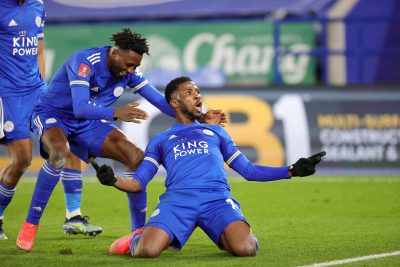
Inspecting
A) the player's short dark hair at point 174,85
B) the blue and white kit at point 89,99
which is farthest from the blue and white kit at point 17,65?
the player's short dark hair at point 174,85

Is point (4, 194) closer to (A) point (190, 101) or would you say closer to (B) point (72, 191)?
(B) point (72, 191)

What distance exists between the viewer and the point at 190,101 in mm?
8305

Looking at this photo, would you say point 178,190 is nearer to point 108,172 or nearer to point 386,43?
point 108,172

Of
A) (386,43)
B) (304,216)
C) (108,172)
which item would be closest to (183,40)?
(386,43)

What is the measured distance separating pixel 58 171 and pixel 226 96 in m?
6.43

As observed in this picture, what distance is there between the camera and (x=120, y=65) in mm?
8695

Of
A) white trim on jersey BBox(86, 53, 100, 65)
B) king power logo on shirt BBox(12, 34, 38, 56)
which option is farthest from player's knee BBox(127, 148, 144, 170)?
Answer: king power logo on shirt BBox(12, 34, 38, 56)

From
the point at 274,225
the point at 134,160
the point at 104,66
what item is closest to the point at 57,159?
the point at 134,160

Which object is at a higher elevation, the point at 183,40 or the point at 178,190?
the point at 178,190

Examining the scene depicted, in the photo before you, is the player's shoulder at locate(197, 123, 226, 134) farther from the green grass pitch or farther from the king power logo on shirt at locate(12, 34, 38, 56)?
the king power logo on shirt at locate(12, 34, 38, 56)

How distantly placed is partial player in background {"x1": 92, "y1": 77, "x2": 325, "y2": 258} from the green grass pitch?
165mm

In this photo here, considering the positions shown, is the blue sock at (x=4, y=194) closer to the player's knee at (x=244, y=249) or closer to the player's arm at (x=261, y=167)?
the player's arm at (x=261, y=167)

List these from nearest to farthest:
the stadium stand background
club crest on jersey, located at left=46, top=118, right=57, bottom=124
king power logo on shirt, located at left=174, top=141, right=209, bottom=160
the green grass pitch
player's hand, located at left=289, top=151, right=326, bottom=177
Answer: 1. player's hand, located at left=289, top=151, right=326, bottom=177
2. the green grass pitch
3. king power logo on shirt, located at left=174, top=141, right=209, bottom=160
4. club crest on jersey, located at left=46, top=118, right=57, bottom=124
5. the stadium stand background

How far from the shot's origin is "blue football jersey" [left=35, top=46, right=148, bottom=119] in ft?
28.7
